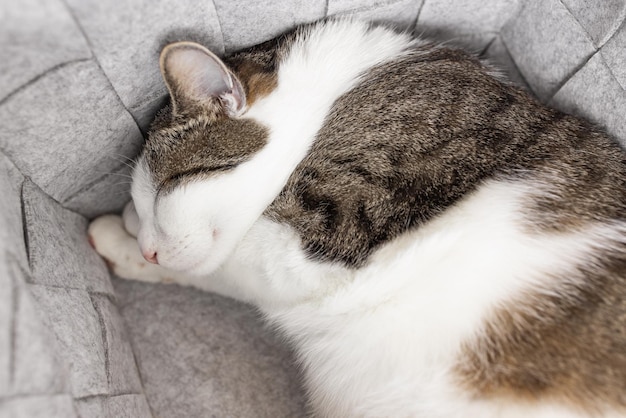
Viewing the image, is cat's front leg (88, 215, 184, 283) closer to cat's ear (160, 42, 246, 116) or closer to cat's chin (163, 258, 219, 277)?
cat's chin (163, 258, 219, 277)

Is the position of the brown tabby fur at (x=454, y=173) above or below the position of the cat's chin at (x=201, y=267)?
above

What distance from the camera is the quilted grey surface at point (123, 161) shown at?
36.3 inches

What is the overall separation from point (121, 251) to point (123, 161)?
0.22m

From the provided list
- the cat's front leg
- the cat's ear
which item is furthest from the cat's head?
the cat's front leg

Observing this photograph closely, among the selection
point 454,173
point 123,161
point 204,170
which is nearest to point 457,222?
point 454,173

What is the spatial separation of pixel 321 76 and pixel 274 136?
0.17 m

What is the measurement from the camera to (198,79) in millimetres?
1085

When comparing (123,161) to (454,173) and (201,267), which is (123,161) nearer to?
(201,267)

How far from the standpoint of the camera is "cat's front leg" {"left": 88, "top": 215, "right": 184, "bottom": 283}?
53.3 inches

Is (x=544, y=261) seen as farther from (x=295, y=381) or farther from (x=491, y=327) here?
(x=295, y=381)

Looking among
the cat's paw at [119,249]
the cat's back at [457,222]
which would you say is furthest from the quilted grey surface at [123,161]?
the cat's back at [457,222]

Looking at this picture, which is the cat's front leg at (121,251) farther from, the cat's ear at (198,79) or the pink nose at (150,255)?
the cat's ear at (198,79)

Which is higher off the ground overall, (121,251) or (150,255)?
(150,255)

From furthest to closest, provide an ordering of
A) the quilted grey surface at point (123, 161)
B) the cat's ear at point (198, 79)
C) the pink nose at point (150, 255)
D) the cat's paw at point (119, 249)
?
the cat's paw at point (119, 249)
the pink nose at point (150, 255)
the cat's ear at point (198, 79)
the quilted grey surface at point (123, 161)
